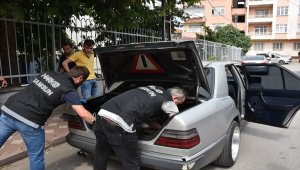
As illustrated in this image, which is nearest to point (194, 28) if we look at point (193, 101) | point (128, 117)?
point (193, 101)

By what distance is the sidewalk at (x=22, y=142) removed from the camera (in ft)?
14.4

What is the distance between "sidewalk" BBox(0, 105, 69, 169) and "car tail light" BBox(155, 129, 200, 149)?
2.54 m

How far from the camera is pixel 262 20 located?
4894 cm

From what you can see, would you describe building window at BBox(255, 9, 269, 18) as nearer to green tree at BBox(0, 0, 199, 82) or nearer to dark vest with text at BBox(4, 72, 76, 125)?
green tree at BBox(0, 0, 199, 82)

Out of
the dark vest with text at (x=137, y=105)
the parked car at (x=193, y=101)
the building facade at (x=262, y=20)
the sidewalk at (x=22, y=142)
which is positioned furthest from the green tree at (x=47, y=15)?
the building facade at (x=262, y=20)

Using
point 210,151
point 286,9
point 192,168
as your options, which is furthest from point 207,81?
point 286,9

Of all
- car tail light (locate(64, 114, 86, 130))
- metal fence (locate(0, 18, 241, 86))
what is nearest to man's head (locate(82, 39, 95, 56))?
metal fence (locate(0, 18, 241, 86))

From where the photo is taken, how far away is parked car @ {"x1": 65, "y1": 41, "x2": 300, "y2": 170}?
3.05 meters

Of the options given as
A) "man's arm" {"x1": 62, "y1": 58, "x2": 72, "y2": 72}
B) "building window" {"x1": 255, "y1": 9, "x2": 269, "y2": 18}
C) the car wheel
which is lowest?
the car wheel

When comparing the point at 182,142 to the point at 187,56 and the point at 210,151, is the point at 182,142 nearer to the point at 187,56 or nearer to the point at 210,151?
the point at 210,151

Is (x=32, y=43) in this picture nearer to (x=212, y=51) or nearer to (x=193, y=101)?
(x=193, y=101)

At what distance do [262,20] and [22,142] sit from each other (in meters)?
50.1

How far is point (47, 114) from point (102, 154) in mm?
743

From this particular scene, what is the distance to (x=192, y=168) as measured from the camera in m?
2.99
